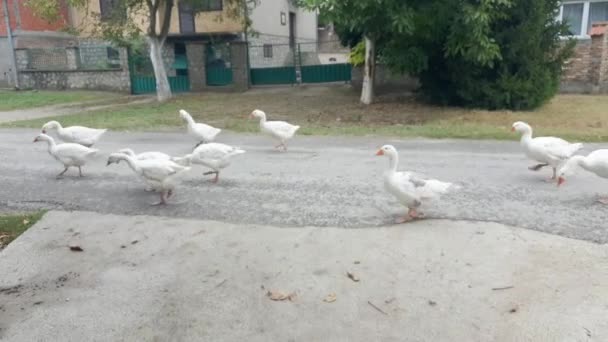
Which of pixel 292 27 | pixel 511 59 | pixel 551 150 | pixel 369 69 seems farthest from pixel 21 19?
pixel 551 150

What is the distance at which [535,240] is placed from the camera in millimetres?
4727

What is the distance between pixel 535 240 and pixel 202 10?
74.5 feet

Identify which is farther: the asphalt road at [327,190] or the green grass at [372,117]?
the green grass at [372,117]

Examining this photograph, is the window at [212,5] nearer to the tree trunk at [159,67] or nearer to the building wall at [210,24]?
the building wall at [210,24]

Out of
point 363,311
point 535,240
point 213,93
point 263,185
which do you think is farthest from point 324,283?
point 213,93

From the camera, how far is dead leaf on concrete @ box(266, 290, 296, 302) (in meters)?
3.89

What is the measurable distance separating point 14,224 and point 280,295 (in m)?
3.36

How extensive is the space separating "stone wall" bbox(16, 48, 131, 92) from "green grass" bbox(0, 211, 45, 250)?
21849mm

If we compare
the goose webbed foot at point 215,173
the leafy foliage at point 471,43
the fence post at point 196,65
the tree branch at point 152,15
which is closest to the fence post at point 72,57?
the fence post at point 196,65

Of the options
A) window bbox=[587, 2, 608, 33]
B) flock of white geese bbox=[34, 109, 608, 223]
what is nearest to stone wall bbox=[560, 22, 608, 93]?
window bbox=[587, 2, 608, 33]

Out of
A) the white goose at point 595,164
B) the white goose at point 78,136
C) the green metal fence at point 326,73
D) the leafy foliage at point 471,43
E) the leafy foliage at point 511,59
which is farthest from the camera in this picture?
the green metal fence at point 326,73

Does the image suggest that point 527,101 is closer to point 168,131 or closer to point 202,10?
point 168,131

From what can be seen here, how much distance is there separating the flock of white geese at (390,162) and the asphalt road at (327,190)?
28 cm

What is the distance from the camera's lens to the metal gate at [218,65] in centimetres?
2561
